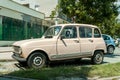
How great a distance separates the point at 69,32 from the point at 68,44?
1.82ft

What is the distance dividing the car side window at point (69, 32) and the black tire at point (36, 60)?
1406 millimetres

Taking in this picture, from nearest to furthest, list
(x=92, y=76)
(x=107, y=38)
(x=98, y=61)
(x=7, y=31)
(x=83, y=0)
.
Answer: (x=92, y=76) → (x=98, y=61) → (x=83, y=0) → (x=107, y=38) → (x=7, y=31)

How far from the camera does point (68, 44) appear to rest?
12.8 meters

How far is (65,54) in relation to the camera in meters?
12.8

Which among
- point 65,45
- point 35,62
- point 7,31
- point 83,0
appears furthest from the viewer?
point 7,31

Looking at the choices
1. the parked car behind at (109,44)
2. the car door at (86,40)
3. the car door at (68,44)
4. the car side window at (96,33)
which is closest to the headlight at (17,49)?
the car door at (68,44)

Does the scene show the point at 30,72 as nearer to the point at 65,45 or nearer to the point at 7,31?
the point at 65,45

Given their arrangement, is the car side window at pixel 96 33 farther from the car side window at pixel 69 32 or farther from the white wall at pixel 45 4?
the white wall at pixel 45 4

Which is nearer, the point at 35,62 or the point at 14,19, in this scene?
the point at 35,62

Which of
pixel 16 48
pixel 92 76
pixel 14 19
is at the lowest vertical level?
pixel 92 76

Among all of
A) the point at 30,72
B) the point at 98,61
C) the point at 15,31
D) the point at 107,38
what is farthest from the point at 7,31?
the point at 30,72

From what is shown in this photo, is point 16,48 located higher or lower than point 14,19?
lower

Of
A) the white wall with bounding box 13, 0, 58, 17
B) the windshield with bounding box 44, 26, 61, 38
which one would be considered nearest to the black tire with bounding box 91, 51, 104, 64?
the windshield with bounding box 44, 26, 61, 38

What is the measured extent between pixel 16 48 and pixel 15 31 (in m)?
24.7
